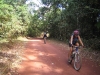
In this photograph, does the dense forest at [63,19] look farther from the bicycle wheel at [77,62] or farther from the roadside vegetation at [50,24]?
the bicycle wheel at [77,62]

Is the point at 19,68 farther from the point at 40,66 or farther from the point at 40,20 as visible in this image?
the point at 40,20

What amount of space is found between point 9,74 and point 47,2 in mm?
32035

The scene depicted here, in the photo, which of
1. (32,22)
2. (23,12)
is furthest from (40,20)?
(23,12)

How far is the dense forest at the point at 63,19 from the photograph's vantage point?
13961mm

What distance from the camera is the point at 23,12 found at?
33.4 meters

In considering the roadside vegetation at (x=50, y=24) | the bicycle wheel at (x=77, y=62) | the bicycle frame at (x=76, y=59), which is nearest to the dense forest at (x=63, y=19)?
the roadside vegetation at (x=50, y=24)

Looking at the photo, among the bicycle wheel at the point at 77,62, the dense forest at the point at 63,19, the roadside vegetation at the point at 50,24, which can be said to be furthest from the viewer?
the dense forest at the point at 63,19

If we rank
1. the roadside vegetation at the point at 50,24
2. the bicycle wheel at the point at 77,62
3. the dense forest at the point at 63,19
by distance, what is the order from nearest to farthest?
the bicycle wheel at the point at 77,62, the roadside vegetation at the point at 50,24, the dense forest at the point at 63,19

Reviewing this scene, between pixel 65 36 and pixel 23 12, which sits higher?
pixel 23 12

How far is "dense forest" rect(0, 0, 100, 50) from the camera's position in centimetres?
1396

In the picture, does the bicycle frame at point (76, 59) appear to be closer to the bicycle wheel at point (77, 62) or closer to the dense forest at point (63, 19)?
the bicycle wheel at point (77, 62)

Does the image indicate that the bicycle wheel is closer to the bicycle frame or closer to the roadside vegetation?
the bicycle frame

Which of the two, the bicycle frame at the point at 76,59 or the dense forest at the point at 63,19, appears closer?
the bicycle frame at the point at 76,59

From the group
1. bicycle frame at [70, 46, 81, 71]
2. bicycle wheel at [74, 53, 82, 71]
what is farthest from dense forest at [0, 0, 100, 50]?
bicycle wheel at [74, 53, 82, 71]
